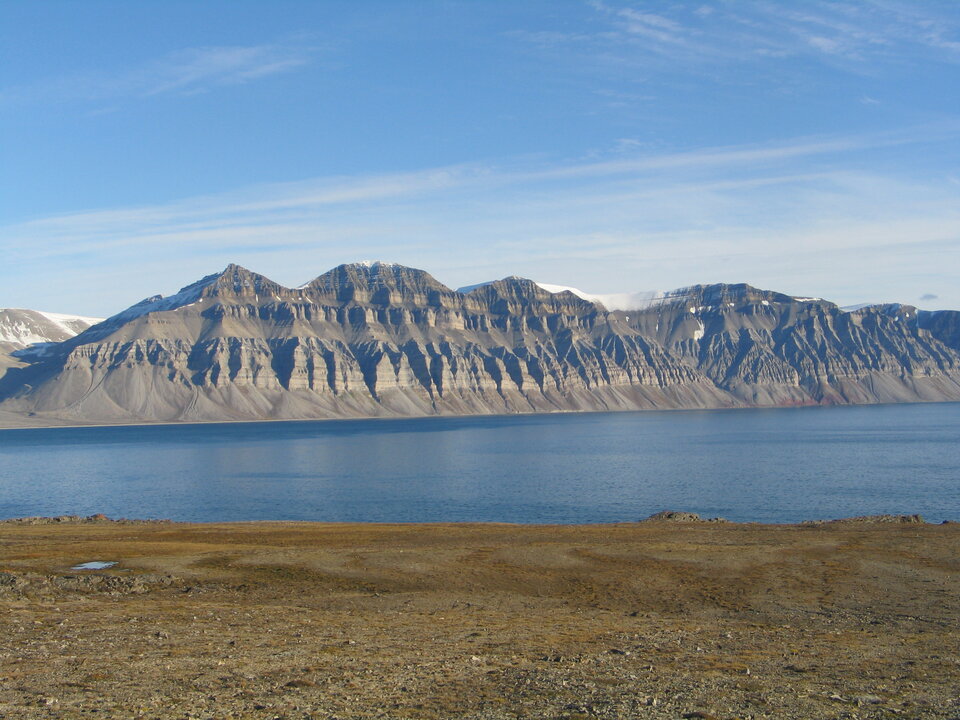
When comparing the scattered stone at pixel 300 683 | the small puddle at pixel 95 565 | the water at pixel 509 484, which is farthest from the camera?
the water at pixel 509 484

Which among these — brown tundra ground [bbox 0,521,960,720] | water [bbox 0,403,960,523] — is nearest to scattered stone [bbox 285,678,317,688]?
brown tundra ground [bbox 0,521,960,720]

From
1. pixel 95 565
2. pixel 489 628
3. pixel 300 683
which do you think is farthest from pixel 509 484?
pixel 300 683

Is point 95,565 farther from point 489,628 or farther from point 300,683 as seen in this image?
point 300,683

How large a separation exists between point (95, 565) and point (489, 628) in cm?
2467

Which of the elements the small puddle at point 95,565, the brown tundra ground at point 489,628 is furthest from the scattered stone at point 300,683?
the small puddle at point 95,565

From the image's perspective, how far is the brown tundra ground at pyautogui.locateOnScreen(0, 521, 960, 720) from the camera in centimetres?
2108

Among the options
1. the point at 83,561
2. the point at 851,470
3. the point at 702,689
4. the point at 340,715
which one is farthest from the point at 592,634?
the point at 851,470

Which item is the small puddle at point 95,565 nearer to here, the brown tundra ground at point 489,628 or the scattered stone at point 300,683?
the brown tundra ground at point 489,628

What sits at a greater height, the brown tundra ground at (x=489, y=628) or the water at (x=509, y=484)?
the brown tundra ground at (x=489, y=628)

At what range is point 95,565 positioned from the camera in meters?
44.8

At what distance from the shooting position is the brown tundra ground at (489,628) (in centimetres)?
2108

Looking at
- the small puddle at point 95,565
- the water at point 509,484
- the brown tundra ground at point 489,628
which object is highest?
the brown tundra ground at point 489,628

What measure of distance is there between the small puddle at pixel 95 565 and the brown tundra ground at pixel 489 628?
2.70ft

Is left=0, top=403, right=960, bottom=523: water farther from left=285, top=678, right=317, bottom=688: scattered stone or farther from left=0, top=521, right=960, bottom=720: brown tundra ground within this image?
left=285, top=678, right=317, bottom=688: scattered stone
